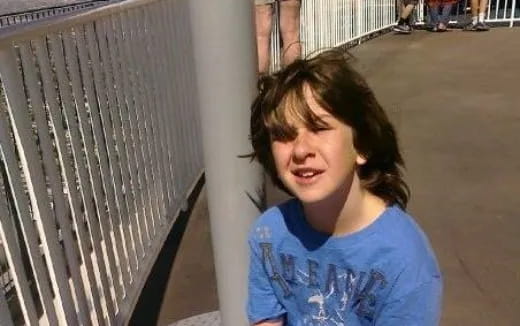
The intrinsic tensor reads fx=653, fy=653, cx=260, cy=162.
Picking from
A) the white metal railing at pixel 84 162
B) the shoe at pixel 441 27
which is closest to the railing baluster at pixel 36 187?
the white metal railing at pixel 84 162

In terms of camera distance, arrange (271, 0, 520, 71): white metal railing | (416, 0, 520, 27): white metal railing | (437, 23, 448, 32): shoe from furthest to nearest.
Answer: (416, 0, 520, 27): white metal railing, (437, 23, 448, 32): shoe, (271, 0, 520, 71): white metal railing

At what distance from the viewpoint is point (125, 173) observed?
9.58 feet

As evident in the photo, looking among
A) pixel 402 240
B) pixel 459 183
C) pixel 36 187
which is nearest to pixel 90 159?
pixel 36 187

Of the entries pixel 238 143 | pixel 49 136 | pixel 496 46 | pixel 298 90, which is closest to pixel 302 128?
pixel 298 90

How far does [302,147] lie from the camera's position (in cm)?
162

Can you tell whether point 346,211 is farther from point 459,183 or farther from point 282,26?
point 282,26

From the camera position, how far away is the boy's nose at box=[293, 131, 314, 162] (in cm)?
162

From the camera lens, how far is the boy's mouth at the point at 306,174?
1640 mm

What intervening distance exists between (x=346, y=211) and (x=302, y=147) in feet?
0.77

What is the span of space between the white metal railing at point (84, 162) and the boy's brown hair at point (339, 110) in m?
0.73

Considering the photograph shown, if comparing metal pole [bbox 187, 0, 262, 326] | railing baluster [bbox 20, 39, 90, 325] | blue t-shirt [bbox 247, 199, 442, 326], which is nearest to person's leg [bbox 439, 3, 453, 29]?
metal pole [bbox 187, 0, 262, 326]

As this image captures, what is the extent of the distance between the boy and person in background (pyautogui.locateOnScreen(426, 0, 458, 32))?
9798 mm

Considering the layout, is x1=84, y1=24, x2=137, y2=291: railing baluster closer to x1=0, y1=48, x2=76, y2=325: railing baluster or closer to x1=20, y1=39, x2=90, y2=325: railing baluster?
x1=20, y1=39, x2=90, y2=325: railing baluster

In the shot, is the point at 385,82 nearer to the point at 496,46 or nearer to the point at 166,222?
the point at 496,46
